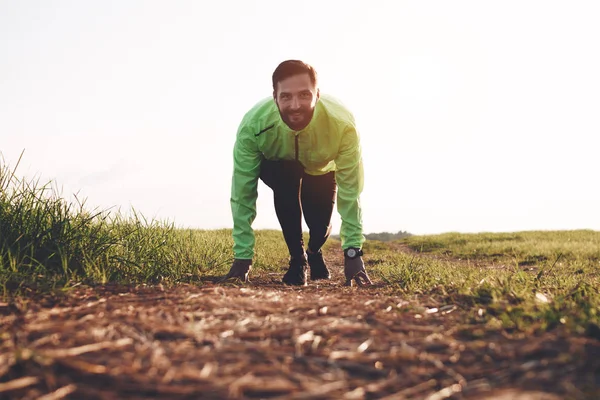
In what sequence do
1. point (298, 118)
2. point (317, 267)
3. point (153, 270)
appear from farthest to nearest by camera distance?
point (317, 267) → point (298, 118) → point (153, 270)

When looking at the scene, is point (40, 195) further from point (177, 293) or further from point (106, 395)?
point (106, 395)

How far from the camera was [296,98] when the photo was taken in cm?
394

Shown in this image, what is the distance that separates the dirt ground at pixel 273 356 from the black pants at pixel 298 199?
2273mm

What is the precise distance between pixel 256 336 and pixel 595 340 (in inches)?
46.0

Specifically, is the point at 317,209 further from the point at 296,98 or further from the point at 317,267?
the point at 296,98

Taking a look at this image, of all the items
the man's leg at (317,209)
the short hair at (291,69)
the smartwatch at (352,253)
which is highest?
the short hair at (291,69)

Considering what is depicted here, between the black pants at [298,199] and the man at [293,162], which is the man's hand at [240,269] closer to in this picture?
the man at [293,162]

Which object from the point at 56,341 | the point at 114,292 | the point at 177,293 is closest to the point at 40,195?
the point at 114,292

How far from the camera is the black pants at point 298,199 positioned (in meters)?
4.46

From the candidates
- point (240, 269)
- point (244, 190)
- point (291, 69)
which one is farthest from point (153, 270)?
point (291, 69)

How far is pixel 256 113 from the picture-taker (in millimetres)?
4316

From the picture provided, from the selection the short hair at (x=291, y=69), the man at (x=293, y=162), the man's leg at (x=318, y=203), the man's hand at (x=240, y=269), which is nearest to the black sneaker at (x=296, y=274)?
the man at (x=293, y=162)

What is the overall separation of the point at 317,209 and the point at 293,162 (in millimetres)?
849

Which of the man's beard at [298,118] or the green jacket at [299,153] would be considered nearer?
the man's beard at [298,118]
